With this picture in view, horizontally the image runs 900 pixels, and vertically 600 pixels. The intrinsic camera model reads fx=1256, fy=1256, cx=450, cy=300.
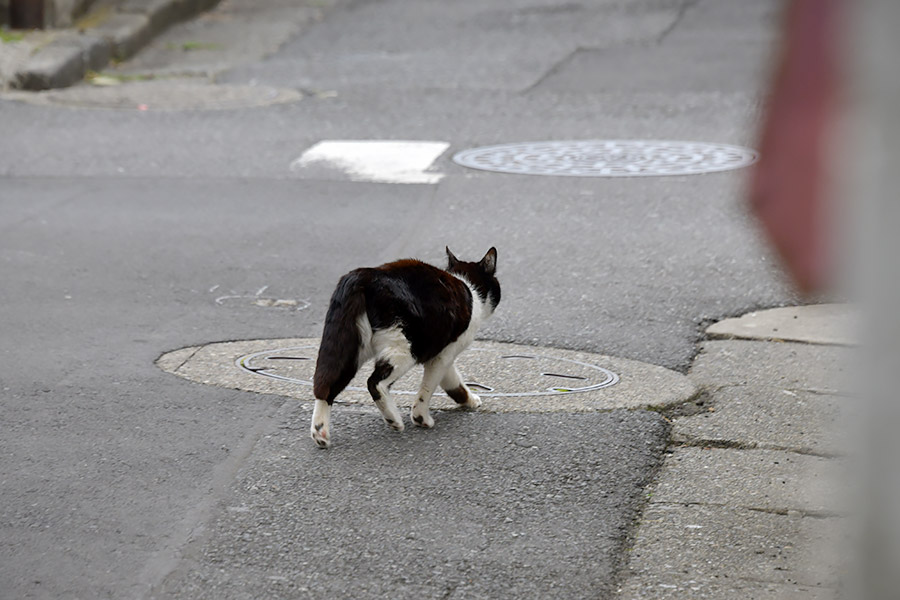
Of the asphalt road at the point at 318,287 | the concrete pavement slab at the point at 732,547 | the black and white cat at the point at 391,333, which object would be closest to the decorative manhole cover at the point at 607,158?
the asphalt road at the point at 318,287

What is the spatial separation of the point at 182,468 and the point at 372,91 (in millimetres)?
8581

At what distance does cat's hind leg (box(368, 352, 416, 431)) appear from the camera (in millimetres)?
4484

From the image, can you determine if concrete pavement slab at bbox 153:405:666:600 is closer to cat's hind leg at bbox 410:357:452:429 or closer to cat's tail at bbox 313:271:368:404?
cat's hind leg at bbox 410:357:452:429

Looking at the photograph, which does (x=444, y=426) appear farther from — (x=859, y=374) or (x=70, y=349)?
(x=859, y=374)

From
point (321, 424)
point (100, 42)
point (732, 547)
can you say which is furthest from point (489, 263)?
point (100, 42)

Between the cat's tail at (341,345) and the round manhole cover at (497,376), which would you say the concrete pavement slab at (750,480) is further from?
the cat's tail at (341,345)

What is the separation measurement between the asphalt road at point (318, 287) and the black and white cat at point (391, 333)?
0.58 feet

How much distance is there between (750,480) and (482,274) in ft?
4.65

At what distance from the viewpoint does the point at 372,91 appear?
1252cm

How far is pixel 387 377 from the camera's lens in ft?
14.9

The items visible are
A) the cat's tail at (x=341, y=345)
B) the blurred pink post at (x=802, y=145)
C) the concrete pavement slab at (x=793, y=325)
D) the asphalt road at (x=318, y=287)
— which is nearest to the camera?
the blurred pink post at (x=802, y=145)

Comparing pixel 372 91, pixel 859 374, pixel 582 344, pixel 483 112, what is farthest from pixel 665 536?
pixel 372 91

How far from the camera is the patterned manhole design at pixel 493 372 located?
207 inches

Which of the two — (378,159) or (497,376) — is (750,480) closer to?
(497,376)
